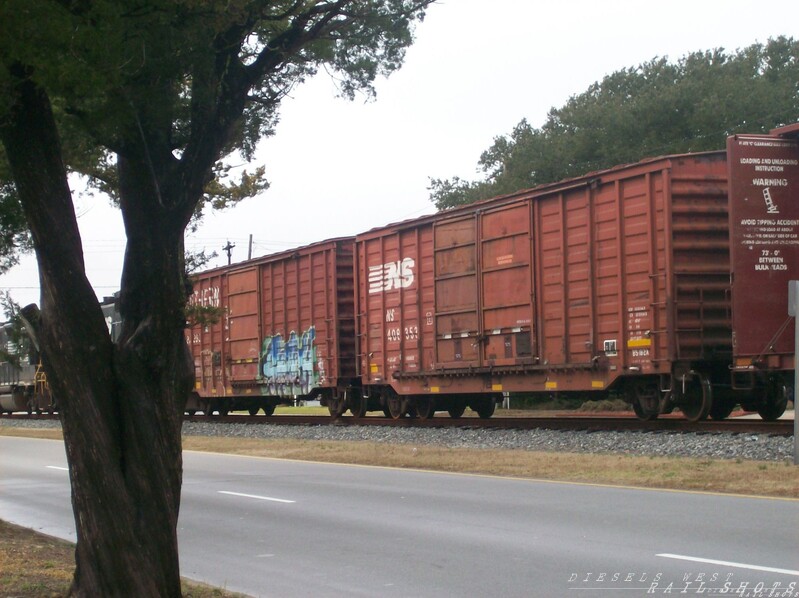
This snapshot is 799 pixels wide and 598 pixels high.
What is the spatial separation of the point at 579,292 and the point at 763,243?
3.78m

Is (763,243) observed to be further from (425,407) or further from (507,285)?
(425,407)

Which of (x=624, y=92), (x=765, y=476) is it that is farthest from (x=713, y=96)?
(x=765, y=476)

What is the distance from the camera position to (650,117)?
156 ft

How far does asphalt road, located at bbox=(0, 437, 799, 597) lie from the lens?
7.86 m

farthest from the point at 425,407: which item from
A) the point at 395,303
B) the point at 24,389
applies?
the point at 24,389

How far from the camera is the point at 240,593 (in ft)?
25.7

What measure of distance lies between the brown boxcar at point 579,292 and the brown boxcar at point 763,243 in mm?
1332

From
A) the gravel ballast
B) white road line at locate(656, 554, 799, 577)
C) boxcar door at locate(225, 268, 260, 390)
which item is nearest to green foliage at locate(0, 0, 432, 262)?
white road line at locate(656, 554, 799, 577)

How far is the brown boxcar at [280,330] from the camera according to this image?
88.4 feet

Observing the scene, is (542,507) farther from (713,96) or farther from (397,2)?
(713,96)

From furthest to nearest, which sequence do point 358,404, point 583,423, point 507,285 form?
1. point 358,404
2. point 507,285
3. point 583,423

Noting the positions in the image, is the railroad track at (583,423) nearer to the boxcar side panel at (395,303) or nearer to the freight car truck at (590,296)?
the freight car truck at (590,296)

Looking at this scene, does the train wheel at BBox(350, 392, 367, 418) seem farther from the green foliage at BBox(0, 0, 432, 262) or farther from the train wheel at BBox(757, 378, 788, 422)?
the green foliage at BBox(0, 0, 432, 262)

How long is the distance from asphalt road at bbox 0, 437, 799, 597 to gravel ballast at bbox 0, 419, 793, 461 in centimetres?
336
